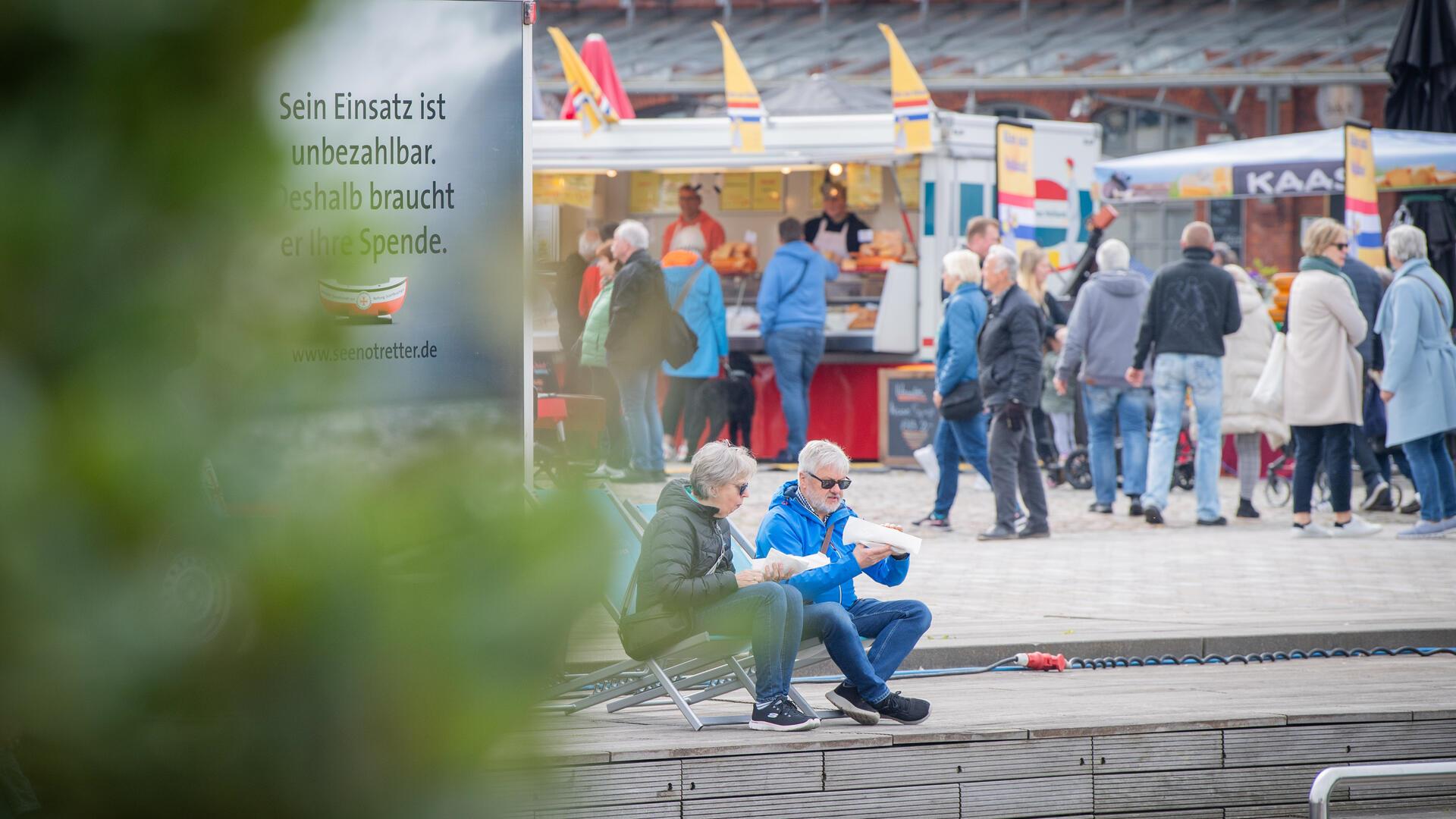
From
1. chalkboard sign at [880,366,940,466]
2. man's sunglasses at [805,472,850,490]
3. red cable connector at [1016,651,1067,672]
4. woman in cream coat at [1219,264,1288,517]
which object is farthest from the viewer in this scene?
chalkboard sign at [880,366,940,466]

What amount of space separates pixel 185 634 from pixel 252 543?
1.8 inches

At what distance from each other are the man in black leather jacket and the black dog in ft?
12.7

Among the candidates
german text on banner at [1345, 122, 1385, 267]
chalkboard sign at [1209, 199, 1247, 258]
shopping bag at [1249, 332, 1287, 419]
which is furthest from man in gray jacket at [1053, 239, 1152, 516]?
Result: chalkboard sign at [1209, 199, 1247, 258]

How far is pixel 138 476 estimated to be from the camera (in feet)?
2.03

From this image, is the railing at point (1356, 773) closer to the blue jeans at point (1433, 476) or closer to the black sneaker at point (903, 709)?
the black sneaker at point (903, 709)

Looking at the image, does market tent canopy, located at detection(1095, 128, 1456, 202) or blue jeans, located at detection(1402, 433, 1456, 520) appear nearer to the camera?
blue jeans, located at detection(1402, 433, 1456, 520)

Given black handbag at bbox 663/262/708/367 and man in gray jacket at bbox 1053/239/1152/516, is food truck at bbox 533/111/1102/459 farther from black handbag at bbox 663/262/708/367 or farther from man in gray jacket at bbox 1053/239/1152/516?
man in gray jacket at bbox 1053/239/1152/516

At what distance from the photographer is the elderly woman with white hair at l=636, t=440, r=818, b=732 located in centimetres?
455

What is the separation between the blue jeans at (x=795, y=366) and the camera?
13023mm

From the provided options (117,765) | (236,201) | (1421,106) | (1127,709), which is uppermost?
(1421,106)

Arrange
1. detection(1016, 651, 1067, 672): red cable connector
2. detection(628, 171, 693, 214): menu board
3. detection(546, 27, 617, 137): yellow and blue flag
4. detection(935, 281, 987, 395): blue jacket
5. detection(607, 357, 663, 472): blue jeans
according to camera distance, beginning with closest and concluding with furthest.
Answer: detection(1016, 651, 1067, 672): red cable connector
detection(935, 281, 987, 395): blue jacket
detection(607, 357, 663, 472): blue jeans
detection(546, 27, 617, 137): yellow and blue flag
detection(628, 171, 693, 214): menu board

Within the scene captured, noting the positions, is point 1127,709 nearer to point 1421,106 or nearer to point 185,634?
point 185,634

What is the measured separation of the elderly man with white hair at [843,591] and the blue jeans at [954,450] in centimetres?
487

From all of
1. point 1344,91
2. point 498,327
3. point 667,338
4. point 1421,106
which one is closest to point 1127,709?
point 498,327
